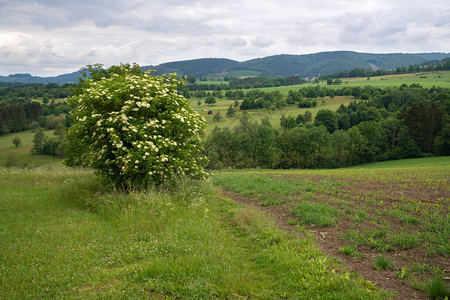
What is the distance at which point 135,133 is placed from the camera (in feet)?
34.2

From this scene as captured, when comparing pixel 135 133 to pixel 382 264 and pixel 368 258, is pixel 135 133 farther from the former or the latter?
pixel 382 264

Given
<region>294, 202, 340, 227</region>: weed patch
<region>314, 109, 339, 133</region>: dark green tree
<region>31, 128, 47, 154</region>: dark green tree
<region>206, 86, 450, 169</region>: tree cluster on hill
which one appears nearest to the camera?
<region>294, 202, 340, 227</region>: weed patch

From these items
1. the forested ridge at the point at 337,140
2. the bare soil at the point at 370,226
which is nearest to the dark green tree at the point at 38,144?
the forested ridge at the point at 337,140

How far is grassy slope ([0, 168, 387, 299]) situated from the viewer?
17.1 ft

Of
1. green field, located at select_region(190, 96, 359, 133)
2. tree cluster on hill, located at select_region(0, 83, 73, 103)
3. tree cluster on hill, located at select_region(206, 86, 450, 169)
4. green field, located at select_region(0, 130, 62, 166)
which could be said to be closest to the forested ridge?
tree cluster on hill, located at select_region(206, 86, 450, 169)

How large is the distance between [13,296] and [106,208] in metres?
4.82

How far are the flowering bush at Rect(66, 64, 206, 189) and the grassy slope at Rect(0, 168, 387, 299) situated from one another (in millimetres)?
1179

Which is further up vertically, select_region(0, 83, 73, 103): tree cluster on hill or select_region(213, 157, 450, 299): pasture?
select_region(0, 83, 73, 103): tree cluster on hill

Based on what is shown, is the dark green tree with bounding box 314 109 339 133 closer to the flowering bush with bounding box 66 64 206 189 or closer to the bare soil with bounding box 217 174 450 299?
the bare soil with bounding box 217 174 450 299

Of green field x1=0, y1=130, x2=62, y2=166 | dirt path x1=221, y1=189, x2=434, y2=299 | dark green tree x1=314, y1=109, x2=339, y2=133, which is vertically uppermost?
dirt path x1=221, y1=189, x2=434, y2=299

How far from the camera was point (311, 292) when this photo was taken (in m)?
5.14

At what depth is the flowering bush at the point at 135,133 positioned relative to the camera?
33.5 ft

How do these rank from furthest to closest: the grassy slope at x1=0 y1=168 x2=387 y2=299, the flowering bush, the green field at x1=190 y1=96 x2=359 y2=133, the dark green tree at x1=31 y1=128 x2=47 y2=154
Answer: the green field at x1=190 y1=96 x2=359 y2=133, the dark green tree at x1=31 y1=128 x2=47 y2=154, the flowering bush, the grassy slope at x1=0 y1=168 x2=387 y2=299

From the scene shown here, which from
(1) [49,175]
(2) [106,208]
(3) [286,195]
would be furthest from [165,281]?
(1) [49,175]
